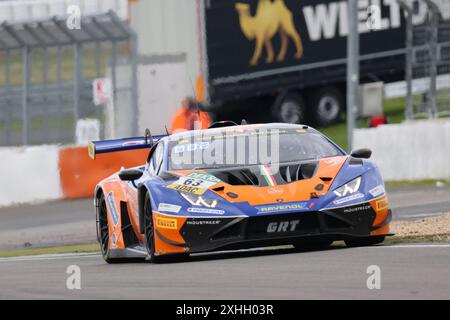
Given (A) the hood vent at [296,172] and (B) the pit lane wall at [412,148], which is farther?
(B) the pit lane wall at [412,148]

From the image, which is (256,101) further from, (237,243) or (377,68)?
(237,243)

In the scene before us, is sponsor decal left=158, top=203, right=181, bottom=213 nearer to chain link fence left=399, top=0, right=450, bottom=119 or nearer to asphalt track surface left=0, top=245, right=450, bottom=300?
asphalt track surface left=0, top=245, right=450, bottom=300

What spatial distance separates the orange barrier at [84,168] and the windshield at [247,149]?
13.7 meters

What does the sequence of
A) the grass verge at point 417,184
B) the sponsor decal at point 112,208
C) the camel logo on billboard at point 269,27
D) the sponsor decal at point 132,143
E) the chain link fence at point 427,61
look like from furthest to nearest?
the camel logo on billboard at point 269,27 → the chain link fence at point 427,61 → the grass verge at point 417,184 → the sponsor decal at point 132,143 → the sponsor decal at point 112,208

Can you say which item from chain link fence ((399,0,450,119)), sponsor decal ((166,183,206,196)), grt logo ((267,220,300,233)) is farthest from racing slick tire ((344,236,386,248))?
chain link fence ((399,0,450,119))

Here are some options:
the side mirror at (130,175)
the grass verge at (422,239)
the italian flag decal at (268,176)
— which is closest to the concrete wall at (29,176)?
the side mirror at (130,175)

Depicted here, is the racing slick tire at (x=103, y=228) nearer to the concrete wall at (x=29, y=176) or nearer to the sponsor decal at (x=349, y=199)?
the sponsor decal at (x=349, y=199)

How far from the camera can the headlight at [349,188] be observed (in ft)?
38.8

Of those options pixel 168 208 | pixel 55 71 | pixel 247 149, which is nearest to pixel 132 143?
pixel 247 149

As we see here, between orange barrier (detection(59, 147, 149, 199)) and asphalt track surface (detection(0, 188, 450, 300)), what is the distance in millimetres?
11915

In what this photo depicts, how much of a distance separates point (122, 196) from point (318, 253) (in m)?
2.52

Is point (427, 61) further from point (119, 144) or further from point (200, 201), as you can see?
point (200, 201)

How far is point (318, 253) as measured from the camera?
463 inches
